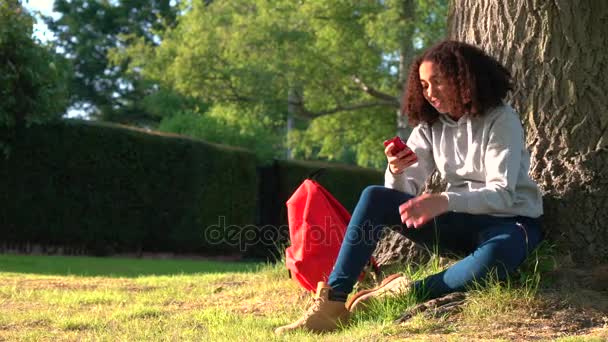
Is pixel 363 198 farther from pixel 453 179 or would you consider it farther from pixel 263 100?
pixel 263 100

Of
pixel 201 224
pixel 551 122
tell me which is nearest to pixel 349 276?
pixel 551 122

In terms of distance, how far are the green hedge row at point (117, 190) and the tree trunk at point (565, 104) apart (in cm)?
846

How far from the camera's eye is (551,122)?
4.44 meters

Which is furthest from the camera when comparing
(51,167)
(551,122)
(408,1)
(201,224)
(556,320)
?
(408,1)

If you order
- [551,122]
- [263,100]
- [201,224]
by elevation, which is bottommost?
[201,224]

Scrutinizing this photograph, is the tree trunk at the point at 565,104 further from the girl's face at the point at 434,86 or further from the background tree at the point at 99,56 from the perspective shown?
the background tree at the point at 99,56

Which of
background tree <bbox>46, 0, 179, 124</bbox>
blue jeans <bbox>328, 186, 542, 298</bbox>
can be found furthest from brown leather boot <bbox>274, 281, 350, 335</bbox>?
background tree <bbox>46, 0, 179, 124</bbox>

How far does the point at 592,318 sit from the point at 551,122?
122 cm

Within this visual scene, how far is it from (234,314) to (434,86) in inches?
69.1

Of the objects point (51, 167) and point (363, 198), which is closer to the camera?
point (363, 198)

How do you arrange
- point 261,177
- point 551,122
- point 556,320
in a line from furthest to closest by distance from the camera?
point 261,177, point 551,122, point 556,320

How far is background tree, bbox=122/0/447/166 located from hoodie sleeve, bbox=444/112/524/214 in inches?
Result: 586

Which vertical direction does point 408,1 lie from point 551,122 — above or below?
above

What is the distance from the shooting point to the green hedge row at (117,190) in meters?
11.4
